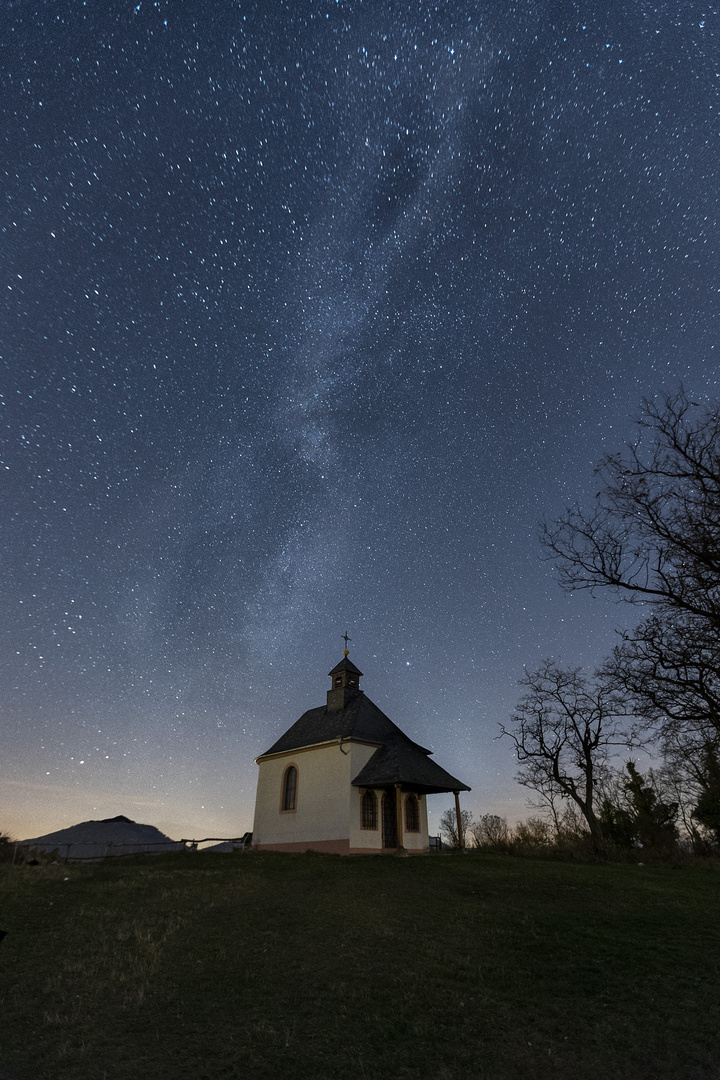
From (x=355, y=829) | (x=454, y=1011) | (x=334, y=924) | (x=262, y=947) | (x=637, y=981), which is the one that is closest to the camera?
(x=454, y=1011)

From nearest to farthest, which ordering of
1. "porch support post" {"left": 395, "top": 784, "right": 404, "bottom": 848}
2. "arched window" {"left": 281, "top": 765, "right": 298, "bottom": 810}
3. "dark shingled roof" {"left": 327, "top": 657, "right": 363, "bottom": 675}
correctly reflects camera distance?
1. "porch support post" {"left": 395, "top": 784, "right": 404, "bottom": 848}
2. "arched window" {"left": 281, "top": 765, "right": 298, "bottom": 810}
3. "dark shingled roof" {"left": 327, "top": 657, "right": 363, "bottom": 675}

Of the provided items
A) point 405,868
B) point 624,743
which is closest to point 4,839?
point 405,868

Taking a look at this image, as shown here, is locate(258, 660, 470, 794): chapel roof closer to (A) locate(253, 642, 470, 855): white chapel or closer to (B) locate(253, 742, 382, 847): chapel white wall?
(A) locate(253, 642, 470, 855): white chapel

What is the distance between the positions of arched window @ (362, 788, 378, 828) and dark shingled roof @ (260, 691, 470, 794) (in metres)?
0.99

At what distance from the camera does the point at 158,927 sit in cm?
1300

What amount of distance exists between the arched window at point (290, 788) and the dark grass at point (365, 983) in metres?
14.0

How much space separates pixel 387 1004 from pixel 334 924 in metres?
4.59

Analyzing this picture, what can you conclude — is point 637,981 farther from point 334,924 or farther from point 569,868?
→ point 569,868

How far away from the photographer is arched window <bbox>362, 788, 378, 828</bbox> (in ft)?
90.6

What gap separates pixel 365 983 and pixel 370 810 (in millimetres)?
19596

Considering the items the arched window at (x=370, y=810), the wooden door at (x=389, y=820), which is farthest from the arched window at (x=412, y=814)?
the arched window at (x=370, y=810)

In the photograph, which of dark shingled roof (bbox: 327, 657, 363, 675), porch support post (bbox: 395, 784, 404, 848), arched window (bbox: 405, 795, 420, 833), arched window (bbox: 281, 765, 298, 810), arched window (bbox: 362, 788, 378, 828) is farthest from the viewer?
dark shingled roof (bbox: 327, 657, 363, 675)

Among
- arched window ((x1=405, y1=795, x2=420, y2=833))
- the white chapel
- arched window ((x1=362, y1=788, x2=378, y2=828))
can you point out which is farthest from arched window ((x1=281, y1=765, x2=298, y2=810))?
arched window ((x1=405, y1=795, x2=420, y2=833))

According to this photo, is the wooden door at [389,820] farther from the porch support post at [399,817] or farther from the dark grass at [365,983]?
the dark grass at [365,983]
